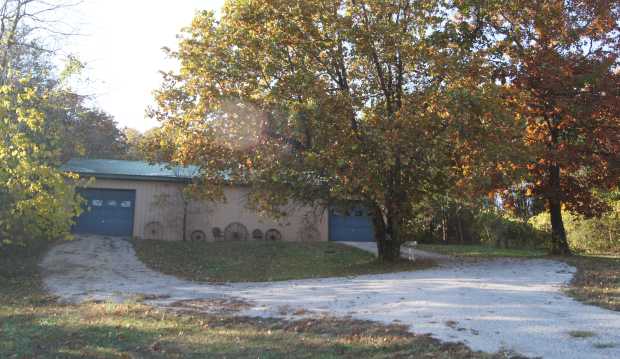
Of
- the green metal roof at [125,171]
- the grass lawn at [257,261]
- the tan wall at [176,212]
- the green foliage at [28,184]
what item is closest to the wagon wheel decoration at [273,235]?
the tan wall at [176,212]

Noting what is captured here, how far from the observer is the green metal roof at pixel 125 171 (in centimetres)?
2219

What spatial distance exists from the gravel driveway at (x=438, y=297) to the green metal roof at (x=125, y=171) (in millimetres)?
5235

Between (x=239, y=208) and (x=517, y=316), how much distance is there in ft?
56.4

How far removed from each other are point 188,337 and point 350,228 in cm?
1878

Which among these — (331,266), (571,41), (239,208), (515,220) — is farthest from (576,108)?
(239,208)

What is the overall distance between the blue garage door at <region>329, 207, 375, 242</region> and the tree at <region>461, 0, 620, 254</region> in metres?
9.23

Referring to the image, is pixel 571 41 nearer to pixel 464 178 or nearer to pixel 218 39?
pixel 464 178

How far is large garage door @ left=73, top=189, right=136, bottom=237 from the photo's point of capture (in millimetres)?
22500

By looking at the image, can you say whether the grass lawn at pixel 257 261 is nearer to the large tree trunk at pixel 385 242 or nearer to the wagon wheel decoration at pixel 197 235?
the large tree trunk at pixel 385 242

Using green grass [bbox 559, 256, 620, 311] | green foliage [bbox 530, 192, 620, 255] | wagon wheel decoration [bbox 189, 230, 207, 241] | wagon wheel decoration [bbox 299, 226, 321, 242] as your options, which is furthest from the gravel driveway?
wagon wheel decoration [bbox 299, 226, 321, 242]

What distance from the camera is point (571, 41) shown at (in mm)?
17141

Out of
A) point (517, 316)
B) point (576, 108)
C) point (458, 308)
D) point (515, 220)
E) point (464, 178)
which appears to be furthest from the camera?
point (515, 220)

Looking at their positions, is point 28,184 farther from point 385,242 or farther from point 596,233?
point 596,233

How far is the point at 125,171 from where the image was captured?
76.3 feet
